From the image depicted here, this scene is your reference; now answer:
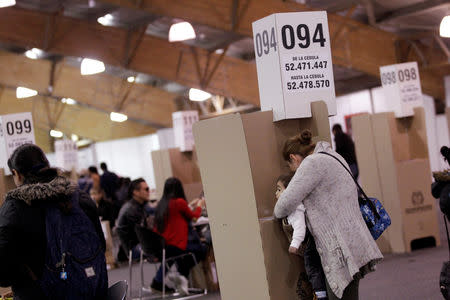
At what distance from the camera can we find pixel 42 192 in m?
2.86

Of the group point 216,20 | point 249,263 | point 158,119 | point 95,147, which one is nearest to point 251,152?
point 249,263

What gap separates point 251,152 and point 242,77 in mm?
13298

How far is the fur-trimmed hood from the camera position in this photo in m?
2.85

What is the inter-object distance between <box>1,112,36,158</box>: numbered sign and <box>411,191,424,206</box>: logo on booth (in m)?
4.04

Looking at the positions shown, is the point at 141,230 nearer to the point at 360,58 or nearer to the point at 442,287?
the point at 442,287

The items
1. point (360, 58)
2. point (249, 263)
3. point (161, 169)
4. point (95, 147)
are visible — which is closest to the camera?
point (249, 263)

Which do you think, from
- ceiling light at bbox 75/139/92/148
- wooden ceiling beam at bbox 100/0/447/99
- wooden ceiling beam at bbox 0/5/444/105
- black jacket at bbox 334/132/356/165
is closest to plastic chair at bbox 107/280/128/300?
black jacket at bbox 334/132/356/165

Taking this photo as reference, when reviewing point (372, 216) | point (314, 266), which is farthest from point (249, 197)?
point (372, 216)

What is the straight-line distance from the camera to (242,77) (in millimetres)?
17469

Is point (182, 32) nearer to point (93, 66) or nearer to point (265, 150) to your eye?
point (93, 66)

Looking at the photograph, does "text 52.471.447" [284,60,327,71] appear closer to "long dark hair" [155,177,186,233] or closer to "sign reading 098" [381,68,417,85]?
"long dark hair" [155,177,186,233]

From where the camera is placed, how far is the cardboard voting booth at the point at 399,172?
8234mm

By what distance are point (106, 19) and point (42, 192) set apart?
12.4 meters

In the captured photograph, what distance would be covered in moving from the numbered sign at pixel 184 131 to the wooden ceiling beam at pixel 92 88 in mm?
8132
